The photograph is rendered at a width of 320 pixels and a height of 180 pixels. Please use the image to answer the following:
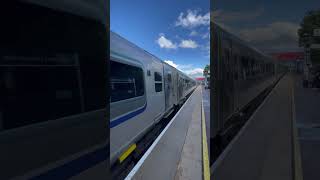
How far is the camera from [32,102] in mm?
1150

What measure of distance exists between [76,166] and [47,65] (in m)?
0.49

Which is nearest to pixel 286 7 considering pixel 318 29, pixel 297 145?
pixel 318 29

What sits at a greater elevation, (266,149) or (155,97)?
(155,97)

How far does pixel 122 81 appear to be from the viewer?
6.33ft

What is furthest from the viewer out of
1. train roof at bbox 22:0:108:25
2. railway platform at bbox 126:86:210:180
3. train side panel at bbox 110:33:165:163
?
railway platform at bbox 126:86:210:180

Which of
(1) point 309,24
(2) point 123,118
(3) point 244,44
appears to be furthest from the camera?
(2) point 123,118

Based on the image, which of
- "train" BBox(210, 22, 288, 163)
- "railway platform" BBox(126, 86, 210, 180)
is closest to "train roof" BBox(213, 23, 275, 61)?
"train" BBox(210, 22, 288, 163)

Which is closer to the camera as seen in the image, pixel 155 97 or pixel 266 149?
pixel 266 149

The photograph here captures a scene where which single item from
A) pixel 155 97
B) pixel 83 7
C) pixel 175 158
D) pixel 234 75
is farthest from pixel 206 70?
pixel 155 97

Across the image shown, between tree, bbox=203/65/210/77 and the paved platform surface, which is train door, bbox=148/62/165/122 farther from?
the paved platform surface

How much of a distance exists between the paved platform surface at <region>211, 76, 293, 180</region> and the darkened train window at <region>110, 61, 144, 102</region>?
0.65 meters

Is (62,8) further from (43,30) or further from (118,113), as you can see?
(118,113)

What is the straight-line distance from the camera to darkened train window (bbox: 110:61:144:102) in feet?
5.66

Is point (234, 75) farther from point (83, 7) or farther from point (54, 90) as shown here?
point (54, 90)
